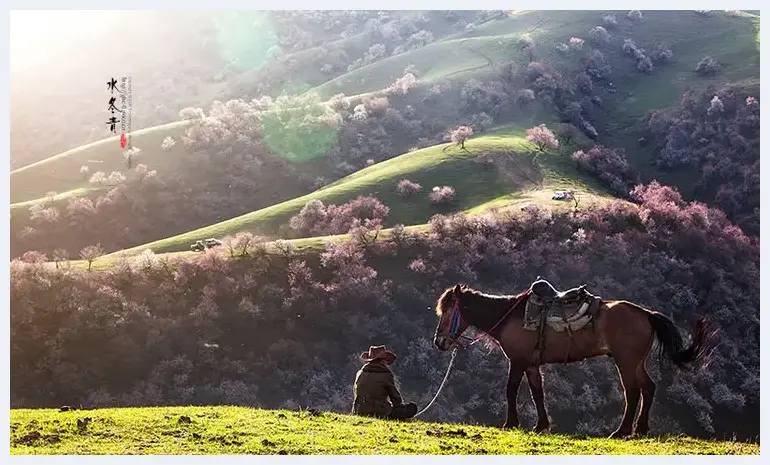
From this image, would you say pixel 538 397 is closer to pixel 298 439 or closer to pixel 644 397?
pixel 644 397

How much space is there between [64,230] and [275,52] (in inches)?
3332

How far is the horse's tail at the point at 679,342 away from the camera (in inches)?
613

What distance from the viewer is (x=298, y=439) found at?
15.4 meters

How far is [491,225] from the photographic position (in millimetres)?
46656

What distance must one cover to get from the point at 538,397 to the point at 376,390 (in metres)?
4.43

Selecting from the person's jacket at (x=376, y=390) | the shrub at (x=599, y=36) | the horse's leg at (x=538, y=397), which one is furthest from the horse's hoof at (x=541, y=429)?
the shrub at (x=599, y=36)

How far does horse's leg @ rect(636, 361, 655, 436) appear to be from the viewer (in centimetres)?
1569

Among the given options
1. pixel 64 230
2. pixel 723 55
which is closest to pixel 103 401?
pixel 64 230

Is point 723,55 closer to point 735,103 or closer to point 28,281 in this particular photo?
point 735,103

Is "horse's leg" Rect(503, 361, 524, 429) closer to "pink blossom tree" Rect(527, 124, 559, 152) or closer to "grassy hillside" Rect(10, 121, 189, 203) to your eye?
"pink blossom tree" Rect(527, 124, 559, 152)

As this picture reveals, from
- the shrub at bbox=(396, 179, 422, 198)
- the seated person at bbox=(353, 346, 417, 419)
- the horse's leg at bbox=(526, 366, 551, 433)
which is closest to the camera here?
the horse's leg at bbox=(526, 366, 551, 433)

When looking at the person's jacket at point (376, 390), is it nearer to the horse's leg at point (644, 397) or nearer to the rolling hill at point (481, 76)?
the horse's leg at point (644, 397)

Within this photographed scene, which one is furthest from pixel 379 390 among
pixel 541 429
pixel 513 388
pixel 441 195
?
pixel 441 195

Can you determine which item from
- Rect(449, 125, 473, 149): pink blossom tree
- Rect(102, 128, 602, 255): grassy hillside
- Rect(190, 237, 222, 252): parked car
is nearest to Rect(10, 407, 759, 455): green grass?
Rect(190, 237, 222, 252): parked car
